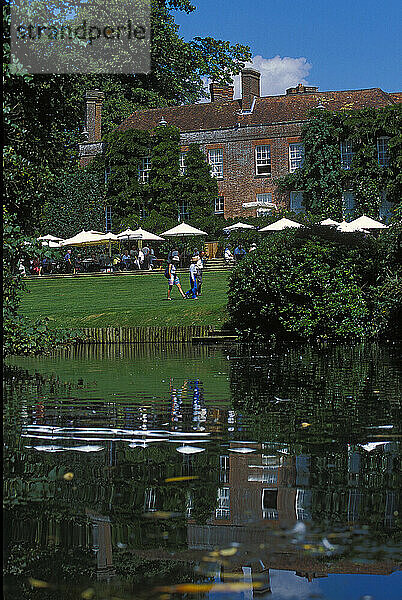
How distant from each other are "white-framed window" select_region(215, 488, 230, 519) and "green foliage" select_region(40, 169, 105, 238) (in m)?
51.1

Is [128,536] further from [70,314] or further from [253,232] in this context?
[253,232]

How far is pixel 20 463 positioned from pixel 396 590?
131 inches

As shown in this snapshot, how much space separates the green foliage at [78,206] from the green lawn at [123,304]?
20.6 metres

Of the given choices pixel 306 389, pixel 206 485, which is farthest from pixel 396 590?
pixel 306 389

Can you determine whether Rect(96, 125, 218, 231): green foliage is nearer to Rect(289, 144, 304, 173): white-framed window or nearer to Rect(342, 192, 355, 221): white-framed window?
Rect(289, 144, 304, 173): white-framed window

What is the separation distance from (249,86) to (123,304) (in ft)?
121

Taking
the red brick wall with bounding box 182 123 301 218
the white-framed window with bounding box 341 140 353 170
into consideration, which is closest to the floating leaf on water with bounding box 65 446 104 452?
the white-framed window with bounding box 341 140 353 170

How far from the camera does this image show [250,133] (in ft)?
183

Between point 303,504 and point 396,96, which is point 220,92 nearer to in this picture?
point 396,96

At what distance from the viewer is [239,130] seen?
184ft

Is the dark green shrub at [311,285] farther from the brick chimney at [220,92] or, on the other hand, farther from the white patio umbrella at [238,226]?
the brick chimney at [220,92]

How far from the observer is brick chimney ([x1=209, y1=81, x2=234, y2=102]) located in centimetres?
6162

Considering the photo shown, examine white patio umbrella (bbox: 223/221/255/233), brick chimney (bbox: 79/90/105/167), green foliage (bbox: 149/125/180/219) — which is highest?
brick chimney (bbox: 79/90/105/167)

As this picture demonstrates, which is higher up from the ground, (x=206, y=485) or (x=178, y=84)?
(x=178, y=84)
